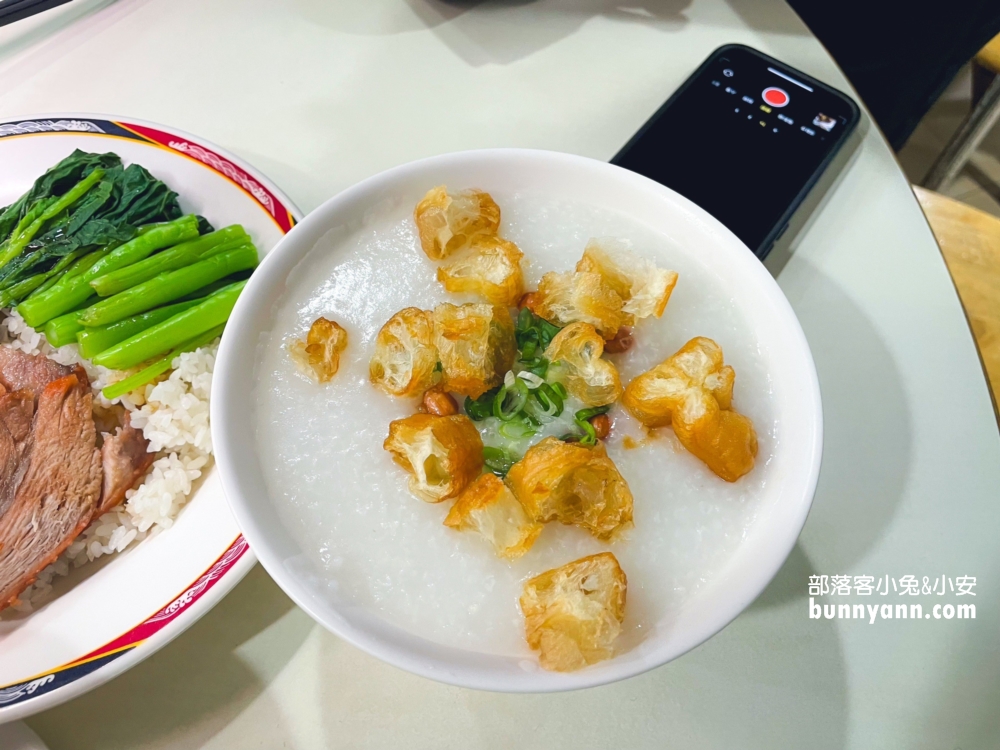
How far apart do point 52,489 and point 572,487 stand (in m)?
0.84

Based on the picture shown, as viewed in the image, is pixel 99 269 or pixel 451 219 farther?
pixel 99 269

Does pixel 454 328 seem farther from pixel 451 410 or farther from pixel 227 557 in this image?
pixel 227 557

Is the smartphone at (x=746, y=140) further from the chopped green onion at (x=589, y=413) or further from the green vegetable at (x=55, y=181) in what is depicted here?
the green vegetable at (x=55, y=181)

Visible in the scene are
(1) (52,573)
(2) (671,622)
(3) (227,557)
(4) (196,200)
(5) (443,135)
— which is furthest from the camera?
(5) (443,135)

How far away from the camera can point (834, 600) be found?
0.97 meters

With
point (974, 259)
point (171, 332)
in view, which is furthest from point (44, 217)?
point (974, 259)

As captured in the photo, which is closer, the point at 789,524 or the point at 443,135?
the point at 789,524

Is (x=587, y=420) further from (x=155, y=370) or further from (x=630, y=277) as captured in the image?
(x=155, y=370)

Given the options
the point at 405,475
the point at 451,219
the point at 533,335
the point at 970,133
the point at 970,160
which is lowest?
the point at 970,160

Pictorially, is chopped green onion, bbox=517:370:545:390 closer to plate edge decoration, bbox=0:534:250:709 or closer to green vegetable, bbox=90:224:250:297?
plate edge decoration, bbox=0:534:250:709

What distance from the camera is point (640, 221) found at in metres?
0.89

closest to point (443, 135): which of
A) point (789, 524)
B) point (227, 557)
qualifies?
point (227, 557)

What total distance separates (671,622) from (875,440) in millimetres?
580

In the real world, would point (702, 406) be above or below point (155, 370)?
above
